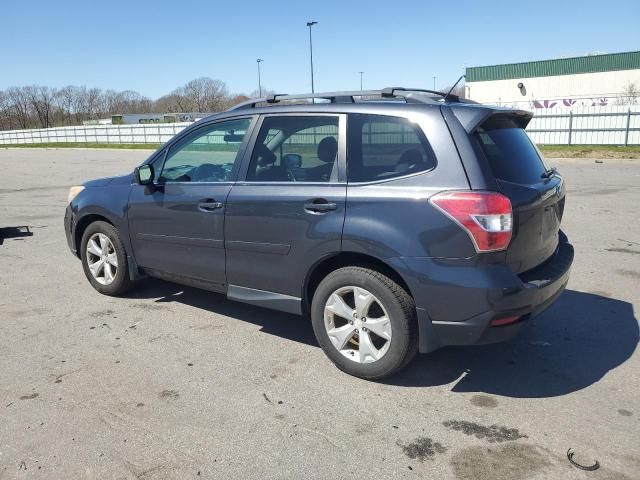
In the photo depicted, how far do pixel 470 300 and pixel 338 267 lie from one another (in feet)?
3.21

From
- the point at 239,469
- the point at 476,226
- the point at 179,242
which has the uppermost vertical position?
the point at 476,226

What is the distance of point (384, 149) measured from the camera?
144 inches

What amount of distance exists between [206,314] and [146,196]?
118cm

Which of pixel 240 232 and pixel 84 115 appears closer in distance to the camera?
pixel 240 232

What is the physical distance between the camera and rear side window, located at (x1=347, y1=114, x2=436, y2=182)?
3.50m

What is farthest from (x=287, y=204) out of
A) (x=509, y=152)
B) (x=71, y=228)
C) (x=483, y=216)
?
(x=71, y=228)

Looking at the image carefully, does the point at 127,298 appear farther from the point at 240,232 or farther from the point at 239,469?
the point at 239,469

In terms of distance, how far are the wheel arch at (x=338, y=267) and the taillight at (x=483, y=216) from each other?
0.53m

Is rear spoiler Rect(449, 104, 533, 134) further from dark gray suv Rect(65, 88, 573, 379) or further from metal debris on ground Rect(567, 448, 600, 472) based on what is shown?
metal debris on ground Rect(567, 448, 600, 472)

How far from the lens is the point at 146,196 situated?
4.93 meters

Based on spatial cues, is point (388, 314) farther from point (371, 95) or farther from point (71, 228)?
point (71, 228)

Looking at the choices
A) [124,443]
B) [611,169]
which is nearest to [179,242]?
[124,443]

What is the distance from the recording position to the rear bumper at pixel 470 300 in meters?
3.24

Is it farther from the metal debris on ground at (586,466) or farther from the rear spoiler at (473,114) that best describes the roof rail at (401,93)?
the metal debris on ground at (586,466)
